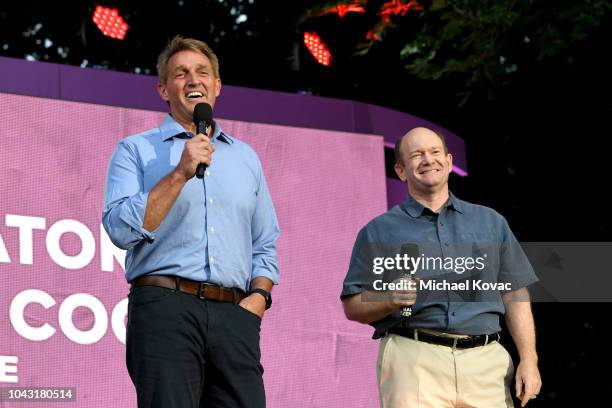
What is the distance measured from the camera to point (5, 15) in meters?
11.1

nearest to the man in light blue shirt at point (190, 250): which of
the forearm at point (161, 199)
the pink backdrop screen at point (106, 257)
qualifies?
the forearm at point (161, 199)

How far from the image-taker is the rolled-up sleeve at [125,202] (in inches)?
153

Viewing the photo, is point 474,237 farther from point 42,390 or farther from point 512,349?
point 512,349

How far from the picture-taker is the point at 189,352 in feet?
12.7

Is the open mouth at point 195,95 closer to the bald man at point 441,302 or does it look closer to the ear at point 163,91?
the ear at point 163,91

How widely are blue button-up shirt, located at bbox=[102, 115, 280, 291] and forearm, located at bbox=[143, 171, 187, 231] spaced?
0.03 m

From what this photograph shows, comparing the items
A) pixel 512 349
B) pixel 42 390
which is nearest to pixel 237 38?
pixel 512 349

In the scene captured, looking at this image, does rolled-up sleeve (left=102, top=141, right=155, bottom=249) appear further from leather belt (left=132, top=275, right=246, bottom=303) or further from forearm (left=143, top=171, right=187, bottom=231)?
leather belt (left=132, top=275, right=246, bottom=303)

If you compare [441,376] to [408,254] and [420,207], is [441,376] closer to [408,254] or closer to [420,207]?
[408,254]

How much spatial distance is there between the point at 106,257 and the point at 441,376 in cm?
262

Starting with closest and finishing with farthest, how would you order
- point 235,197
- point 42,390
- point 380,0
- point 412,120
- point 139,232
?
point 139,232, point 235,197, point 42,390, point 412,120, point 380,0

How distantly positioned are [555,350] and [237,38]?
4.34 m

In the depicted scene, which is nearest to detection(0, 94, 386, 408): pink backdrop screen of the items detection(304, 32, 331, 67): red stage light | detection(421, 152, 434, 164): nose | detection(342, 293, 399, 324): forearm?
detection(342, 293, 399, 324): forearm

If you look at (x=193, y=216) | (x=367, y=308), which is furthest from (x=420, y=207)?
(x=193, y=216)
